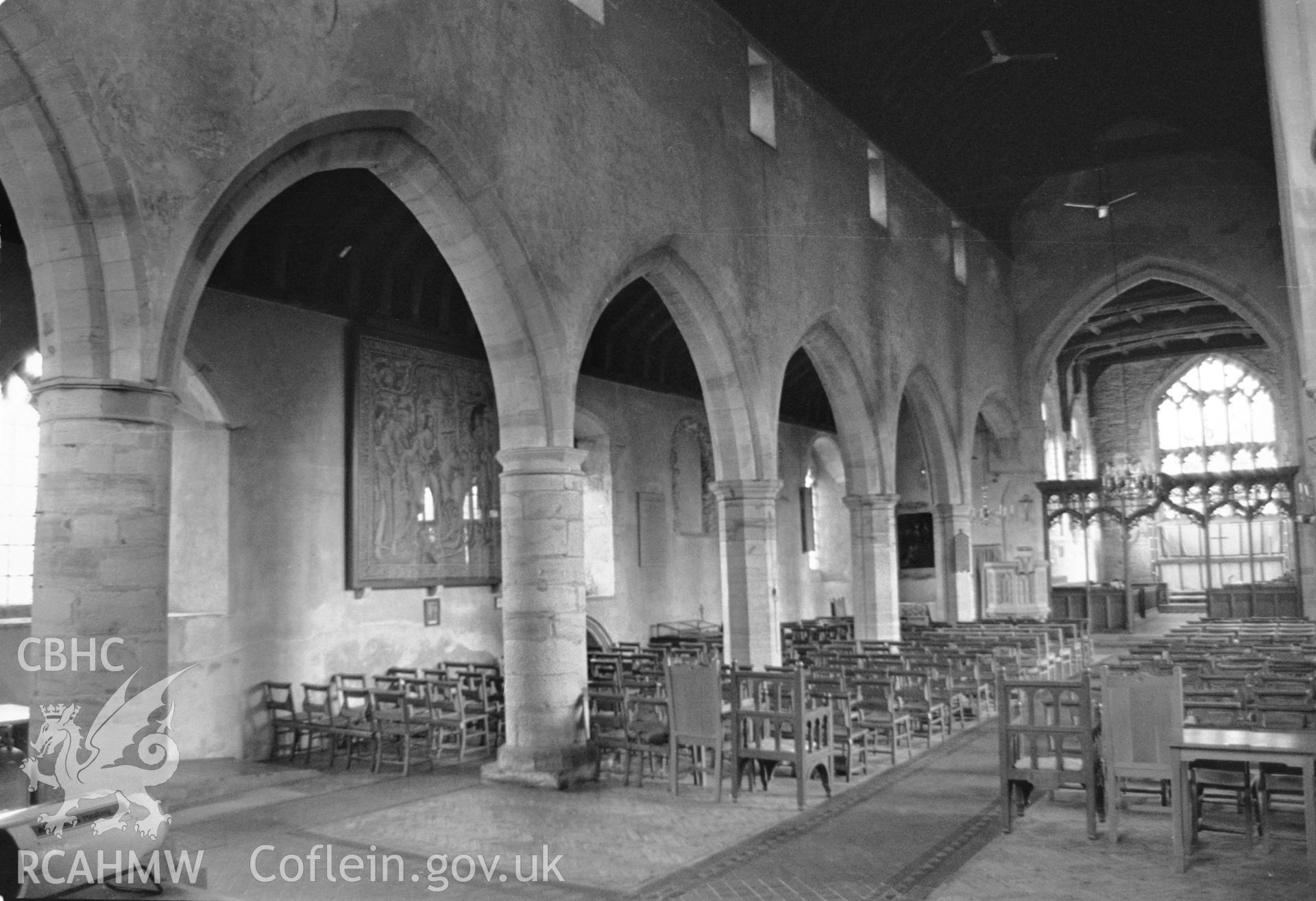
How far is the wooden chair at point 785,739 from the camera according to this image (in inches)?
319

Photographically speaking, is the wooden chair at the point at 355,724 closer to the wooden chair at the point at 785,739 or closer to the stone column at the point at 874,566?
the wooden chair at the point at 785,739

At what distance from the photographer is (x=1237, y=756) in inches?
223

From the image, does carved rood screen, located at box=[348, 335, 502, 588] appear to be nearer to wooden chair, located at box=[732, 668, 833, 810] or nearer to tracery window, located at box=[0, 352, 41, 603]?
tracery window, located at box=[0, 352, 41, 603]

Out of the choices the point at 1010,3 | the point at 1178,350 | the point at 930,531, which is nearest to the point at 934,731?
the point at 1010,3

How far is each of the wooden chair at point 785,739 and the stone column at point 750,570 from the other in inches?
166

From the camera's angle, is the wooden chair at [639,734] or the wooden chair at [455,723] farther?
the wooden chair at [455,723]

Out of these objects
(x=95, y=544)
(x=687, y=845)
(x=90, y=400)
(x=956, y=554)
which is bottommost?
(x=687, y=845)

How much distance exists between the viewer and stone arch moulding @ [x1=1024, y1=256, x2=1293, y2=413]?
23859 millimetres

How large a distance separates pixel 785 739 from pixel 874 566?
9.00 metres

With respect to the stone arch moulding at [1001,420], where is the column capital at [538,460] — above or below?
below

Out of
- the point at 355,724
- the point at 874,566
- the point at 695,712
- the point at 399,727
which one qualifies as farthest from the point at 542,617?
the point at 874,566

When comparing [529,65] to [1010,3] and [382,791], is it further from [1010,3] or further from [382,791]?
[1010,3]

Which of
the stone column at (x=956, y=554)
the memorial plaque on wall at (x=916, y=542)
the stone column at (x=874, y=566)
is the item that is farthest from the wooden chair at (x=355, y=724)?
the memorial plaque on wall at (x=916, y=542)

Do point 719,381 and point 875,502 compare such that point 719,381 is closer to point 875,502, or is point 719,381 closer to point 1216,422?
point 875,502
